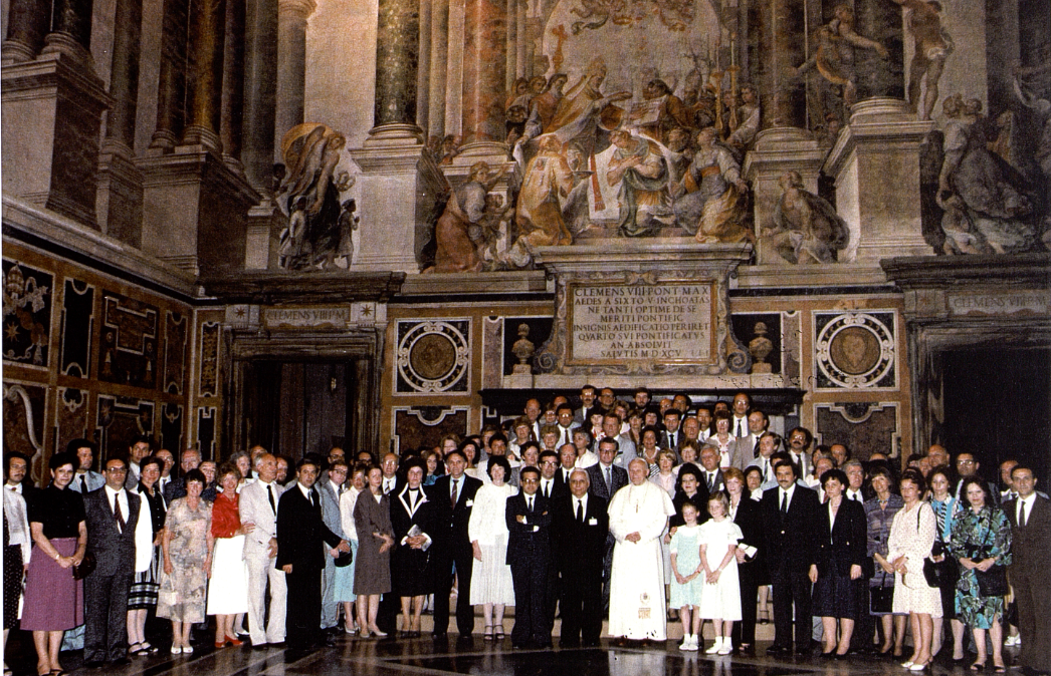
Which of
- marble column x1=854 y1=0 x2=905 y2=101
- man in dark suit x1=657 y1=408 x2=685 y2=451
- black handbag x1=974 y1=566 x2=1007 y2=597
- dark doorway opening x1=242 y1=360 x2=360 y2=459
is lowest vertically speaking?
black handbag x1=974 y1=566 x2=1007 y2=597

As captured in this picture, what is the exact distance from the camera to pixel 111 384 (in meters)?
11.1

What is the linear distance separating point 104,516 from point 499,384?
595 centimetres

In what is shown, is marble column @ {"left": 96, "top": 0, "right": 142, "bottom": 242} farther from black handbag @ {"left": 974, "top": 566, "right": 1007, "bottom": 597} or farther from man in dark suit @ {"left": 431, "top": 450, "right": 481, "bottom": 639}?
black handbag @ {"left": 974, "top": 566, "right": 1007, "bottom": 597}

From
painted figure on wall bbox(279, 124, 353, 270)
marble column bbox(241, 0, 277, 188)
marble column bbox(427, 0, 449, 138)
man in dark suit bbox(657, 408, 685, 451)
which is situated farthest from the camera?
marble column bbox(427, 0, 449, 138)

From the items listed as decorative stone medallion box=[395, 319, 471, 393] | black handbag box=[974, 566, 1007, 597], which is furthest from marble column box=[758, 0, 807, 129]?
black handbag box=[974, 566, 1007, 597]

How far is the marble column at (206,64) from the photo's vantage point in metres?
13.9

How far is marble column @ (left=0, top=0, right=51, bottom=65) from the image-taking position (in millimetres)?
10516

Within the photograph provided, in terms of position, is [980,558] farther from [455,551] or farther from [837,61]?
[837,61]

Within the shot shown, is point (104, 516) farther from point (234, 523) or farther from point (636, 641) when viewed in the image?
point (636, 641)

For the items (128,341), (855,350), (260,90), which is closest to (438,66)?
(260,90)

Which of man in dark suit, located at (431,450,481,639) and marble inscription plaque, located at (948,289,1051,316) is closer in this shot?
man in dark suit, located at (431,450,481,639)

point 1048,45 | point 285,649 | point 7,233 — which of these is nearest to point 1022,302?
point 1048,45

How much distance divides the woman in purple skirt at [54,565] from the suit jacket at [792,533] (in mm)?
4903

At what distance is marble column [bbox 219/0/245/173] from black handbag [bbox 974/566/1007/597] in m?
10.8
